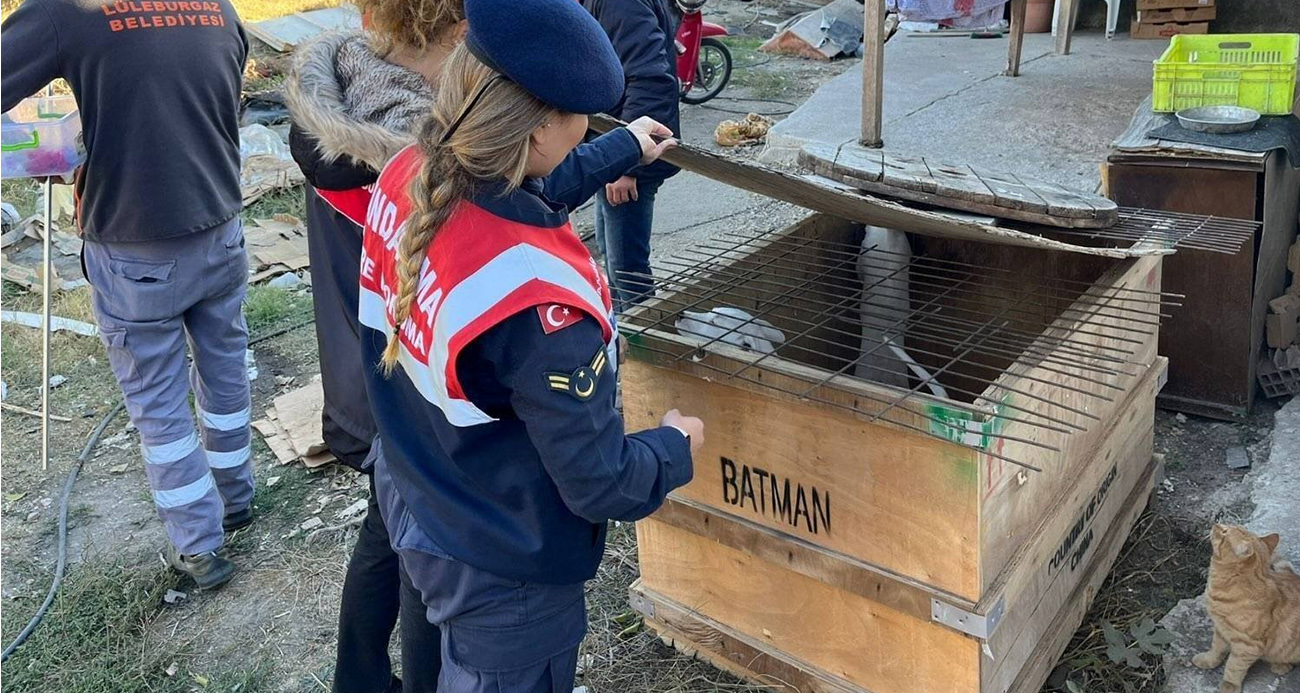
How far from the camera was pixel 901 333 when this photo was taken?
8.64 ft

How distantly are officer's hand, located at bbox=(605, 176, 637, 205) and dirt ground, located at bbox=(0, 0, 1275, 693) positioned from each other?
4.25ft

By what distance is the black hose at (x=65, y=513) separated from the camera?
3.42 m

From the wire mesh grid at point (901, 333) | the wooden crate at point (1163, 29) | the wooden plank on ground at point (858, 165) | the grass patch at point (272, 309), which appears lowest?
the grass patch at point (272, 309)

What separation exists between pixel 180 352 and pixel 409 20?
1.91 m

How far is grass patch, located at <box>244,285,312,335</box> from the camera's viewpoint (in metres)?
5.84

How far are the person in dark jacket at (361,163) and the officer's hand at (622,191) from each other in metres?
1.72

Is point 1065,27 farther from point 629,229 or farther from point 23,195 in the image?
point 23,195

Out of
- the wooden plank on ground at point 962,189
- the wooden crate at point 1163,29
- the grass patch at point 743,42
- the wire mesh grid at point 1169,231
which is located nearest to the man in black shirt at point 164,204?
the wooden plank on ground at point 962,189

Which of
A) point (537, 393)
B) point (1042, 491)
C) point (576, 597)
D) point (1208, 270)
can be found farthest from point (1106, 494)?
point (537, 393)

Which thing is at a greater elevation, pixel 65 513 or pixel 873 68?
pixel 873 68

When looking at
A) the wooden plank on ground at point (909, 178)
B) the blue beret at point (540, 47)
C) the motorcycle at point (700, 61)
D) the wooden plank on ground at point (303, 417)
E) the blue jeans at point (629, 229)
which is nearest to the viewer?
the blue beret at point (540, 47)

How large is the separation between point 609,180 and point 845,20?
1005cm

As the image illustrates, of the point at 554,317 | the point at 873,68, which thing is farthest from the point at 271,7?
the point at 554,317

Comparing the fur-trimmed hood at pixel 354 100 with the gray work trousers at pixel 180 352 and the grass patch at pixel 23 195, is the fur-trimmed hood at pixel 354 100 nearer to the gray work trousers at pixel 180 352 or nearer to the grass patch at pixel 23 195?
the gray work trousers at pixel 180 352
